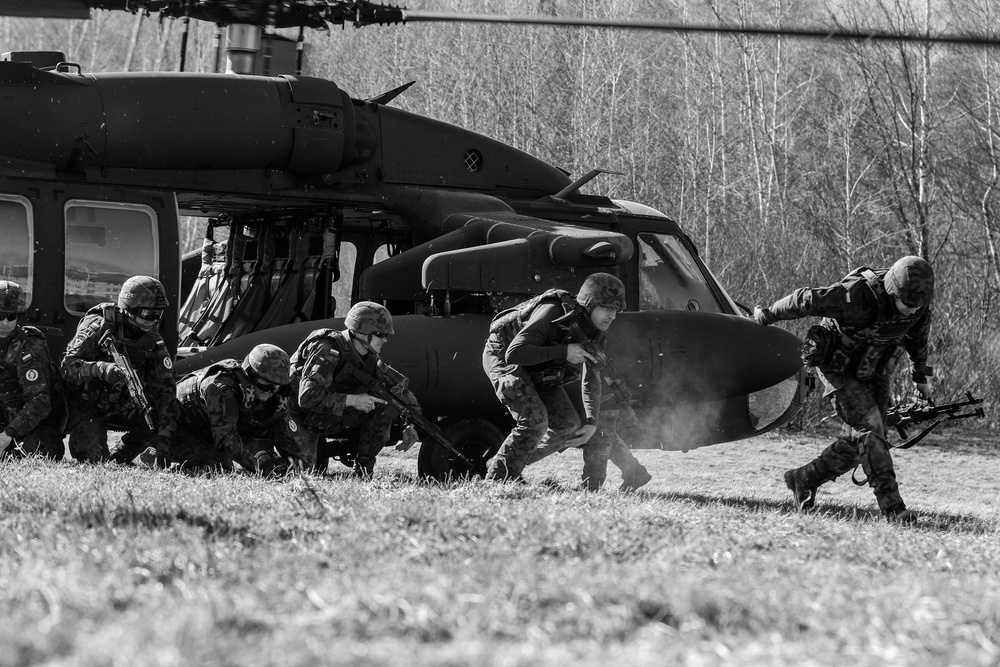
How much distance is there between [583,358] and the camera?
7996 mm

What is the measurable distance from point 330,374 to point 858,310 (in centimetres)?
346

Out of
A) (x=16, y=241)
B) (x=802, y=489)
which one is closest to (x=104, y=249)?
(x=16, y=241)

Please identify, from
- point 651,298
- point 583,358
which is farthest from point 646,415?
point 583,358

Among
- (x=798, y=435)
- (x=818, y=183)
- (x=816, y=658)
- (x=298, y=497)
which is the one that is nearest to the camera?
(x=816, y=658)

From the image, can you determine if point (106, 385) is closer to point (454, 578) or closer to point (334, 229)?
point (334, 229)

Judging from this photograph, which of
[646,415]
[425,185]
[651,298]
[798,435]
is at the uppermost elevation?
[425,185]

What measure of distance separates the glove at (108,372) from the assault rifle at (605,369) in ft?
9.64

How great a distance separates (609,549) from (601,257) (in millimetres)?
4403

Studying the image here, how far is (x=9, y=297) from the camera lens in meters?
8.06

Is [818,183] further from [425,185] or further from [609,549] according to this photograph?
[609,549]

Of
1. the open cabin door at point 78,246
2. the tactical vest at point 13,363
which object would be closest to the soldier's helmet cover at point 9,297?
the tactical vest at point 13,363

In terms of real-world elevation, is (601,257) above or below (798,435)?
above

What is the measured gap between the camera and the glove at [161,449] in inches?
320

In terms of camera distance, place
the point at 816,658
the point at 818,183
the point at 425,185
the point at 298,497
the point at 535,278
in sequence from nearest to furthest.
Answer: the point at 816,658 → the point at 298,497 → the point at 535,278 → the point at 425,185 → the point at 818,183
